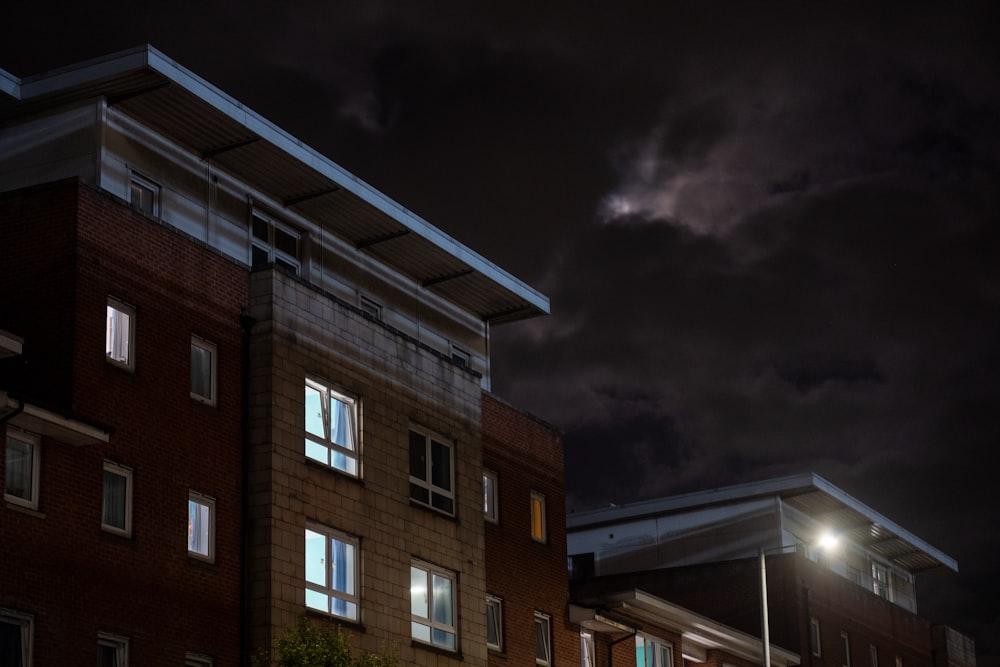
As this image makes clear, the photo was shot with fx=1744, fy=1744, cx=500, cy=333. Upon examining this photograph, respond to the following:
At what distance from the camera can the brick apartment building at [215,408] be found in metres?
29.6

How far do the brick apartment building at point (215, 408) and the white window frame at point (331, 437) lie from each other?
0.07 m

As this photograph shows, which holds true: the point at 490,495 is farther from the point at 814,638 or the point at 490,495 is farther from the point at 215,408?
the point at 814,638

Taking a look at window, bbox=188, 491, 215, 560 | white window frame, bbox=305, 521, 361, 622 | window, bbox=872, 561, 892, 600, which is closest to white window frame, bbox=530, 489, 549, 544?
white window frame, bbox=305, 521, 361, 622

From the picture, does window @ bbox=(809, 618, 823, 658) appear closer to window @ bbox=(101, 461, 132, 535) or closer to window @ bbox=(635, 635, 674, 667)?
window @ bbox=(635, 635, 674, 667)

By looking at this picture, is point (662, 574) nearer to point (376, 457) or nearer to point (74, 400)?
point (376, 457)

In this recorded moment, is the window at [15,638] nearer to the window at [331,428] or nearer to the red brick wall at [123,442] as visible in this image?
the red brick wall at [123,442]

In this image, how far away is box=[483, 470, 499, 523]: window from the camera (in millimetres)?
43281

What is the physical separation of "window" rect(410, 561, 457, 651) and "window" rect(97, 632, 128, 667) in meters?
9.33

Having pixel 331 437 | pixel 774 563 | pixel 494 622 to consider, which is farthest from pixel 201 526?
pixel 774 563

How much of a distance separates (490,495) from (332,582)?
8.87 m

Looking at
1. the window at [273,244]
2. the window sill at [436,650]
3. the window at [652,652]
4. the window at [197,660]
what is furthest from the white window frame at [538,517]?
the window at [197,660]

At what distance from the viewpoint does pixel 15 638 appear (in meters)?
27.8

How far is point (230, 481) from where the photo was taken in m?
33.5

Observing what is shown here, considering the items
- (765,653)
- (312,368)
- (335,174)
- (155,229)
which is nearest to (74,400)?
(155,229)
